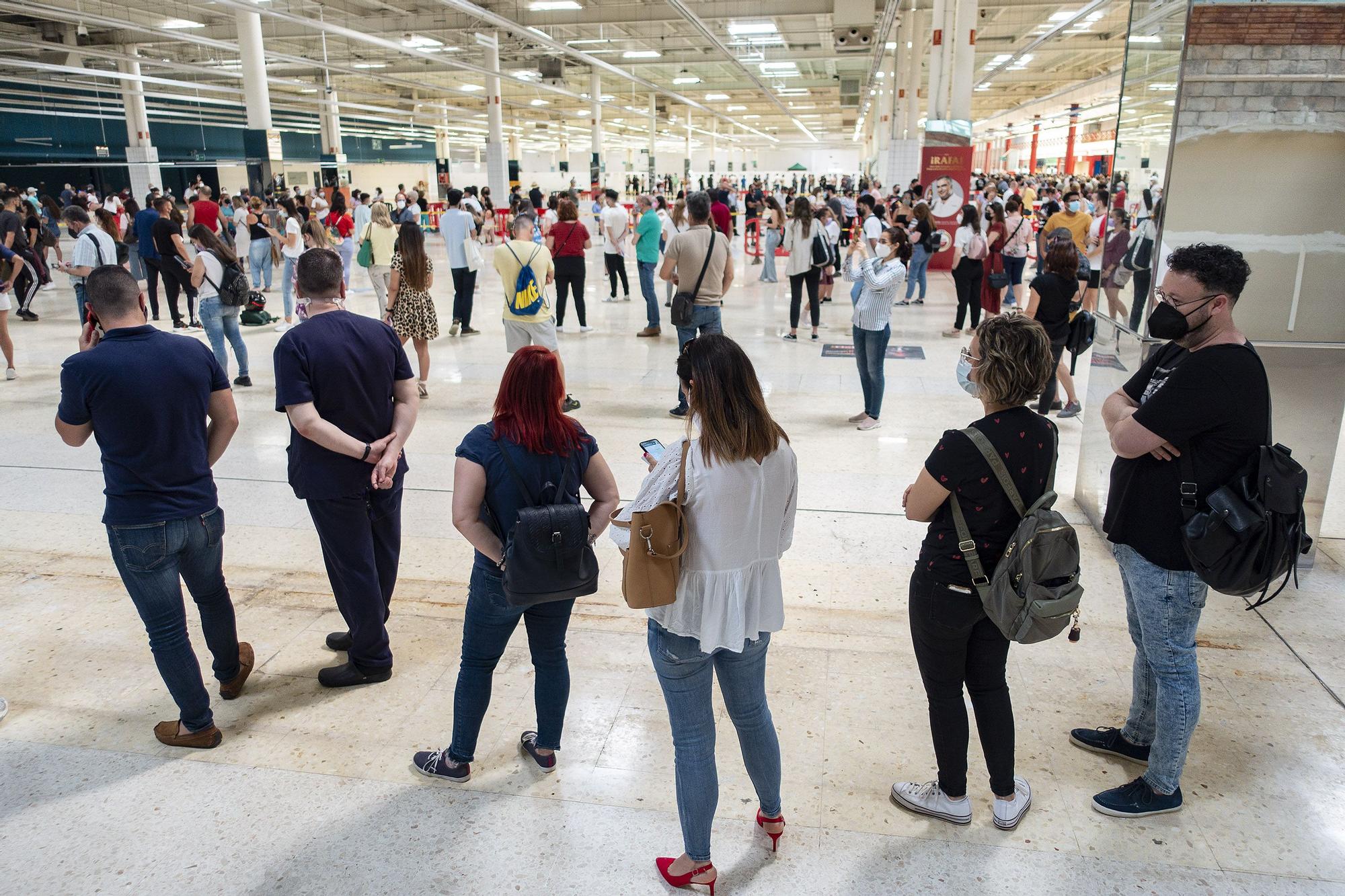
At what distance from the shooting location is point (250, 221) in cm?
1388

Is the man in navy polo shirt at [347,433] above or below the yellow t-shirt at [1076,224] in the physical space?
below

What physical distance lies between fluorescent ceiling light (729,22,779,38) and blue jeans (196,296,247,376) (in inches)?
662

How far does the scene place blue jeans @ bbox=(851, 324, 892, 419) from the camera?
6.21 m

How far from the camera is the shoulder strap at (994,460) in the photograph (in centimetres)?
217

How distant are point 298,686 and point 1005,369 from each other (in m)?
2.69

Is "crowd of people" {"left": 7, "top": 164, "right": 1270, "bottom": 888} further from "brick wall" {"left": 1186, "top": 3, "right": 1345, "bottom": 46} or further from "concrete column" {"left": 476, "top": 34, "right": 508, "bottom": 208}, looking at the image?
"concrete column" {"left": 476, "top": 34, "right": 508, "bottom": 208}

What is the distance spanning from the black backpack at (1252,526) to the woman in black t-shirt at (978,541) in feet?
1.53

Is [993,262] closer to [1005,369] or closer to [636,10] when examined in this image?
[1005,369]

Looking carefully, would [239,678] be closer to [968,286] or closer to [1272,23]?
[1272,23]

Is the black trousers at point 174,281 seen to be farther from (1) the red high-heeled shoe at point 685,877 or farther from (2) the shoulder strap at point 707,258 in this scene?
(1) the red high-heeled shoe at point 685,877

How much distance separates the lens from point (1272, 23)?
3.96 meters

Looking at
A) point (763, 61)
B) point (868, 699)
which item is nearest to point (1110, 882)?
point (868, 699)

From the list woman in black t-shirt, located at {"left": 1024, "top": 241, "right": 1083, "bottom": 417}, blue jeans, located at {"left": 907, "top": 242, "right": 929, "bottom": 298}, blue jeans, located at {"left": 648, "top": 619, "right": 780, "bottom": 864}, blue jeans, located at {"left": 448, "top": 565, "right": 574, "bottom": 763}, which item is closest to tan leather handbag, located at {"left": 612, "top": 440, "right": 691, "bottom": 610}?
blue jeans, located at {"left": 648, "top": 619, "right": 780, "bottom": 864}

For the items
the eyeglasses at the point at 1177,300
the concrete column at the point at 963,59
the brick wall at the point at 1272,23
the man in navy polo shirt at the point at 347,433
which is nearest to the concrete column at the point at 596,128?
the concrete column at the point at 963,59
